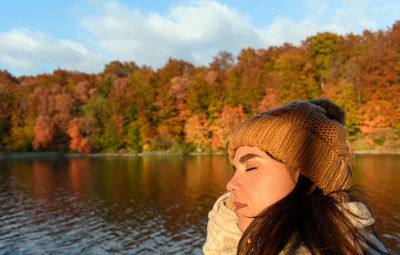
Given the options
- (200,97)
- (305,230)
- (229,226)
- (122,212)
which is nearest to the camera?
(305,230)

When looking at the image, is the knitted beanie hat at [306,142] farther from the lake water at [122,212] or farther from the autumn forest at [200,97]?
the autumn forest at [200,97]

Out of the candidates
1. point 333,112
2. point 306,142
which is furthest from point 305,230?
point 333,112

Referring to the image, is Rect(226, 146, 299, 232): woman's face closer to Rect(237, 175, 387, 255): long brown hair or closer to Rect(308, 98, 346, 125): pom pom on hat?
Rect(237, 175, 387, 255): long brown hair

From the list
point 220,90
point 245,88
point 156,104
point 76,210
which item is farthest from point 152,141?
point 76,210

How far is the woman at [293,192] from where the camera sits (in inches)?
25.0

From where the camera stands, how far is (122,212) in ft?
32.6

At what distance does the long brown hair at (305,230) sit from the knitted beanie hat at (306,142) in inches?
2.2

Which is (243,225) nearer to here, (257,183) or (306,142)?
(257,183)

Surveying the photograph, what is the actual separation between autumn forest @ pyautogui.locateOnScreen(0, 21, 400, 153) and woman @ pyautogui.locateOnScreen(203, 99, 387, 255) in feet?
89.3

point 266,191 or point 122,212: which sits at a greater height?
point 266,191

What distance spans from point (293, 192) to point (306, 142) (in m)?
0.11

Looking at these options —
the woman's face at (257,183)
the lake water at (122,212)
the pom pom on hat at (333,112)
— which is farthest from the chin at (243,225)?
the lake water at (122,212)

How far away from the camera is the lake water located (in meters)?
6.99

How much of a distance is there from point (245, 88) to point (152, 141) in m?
11.7
